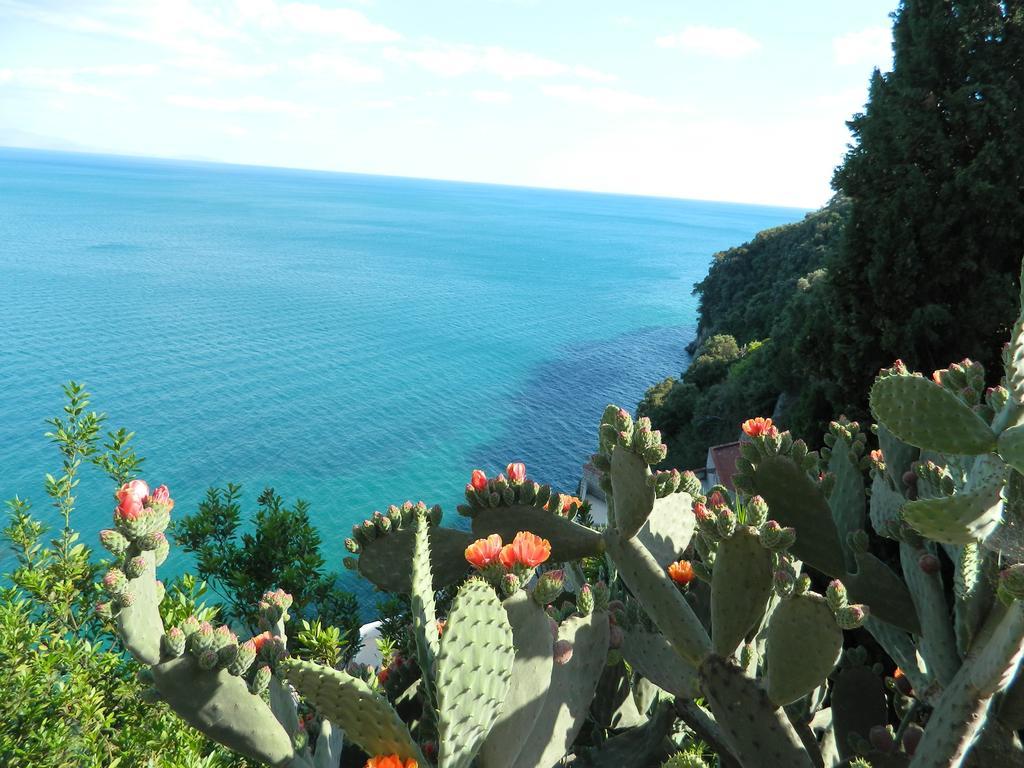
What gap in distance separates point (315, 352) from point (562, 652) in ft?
132

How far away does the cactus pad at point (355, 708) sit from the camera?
1.78 m

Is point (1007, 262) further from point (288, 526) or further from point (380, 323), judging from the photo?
point (380, 323)

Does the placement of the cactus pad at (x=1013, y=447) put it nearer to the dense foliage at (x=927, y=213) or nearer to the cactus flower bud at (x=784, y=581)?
the cactus flower bud at (x=784, y=581)

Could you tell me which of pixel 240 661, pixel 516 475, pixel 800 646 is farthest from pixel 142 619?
pixel 800 646

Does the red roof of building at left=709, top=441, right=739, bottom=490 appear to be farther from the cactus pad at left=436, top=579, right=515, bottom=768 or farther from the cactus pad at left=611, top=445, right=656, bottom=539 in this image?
the cactus pad at left=436, top=579, right=515, bottom=768

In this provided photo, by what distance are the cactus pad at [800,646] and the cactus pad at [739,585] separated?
0.23ft

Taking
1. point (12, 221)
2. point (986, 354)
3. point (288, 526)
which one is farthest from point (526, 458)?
point (12, 221)

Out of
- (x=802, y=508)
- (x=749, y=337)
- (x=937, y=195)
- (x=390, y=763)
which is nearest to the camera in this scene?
(x=390, y=763)

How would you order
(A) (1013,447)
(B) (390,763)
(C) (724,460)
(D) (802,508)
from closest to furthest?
(B) (390,763), (A) (1013,447), (D) (802,508), (C) (724,460)

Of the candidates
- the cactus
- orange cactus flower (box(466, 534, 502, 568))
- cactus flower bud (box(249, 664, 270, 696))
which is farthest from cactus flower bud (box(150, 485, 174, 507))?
orange cactus flower (box(466, 534, 502, 568))

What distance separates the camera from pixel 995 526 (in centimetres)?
190

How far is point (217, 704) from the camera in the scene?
71.2 inches

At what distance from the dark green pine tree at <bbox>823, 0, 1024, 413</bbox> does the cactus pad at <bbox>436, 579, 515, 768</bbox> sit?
1189cm

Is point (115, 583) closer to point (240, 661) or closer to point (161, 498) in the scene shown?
point (161, 498)
